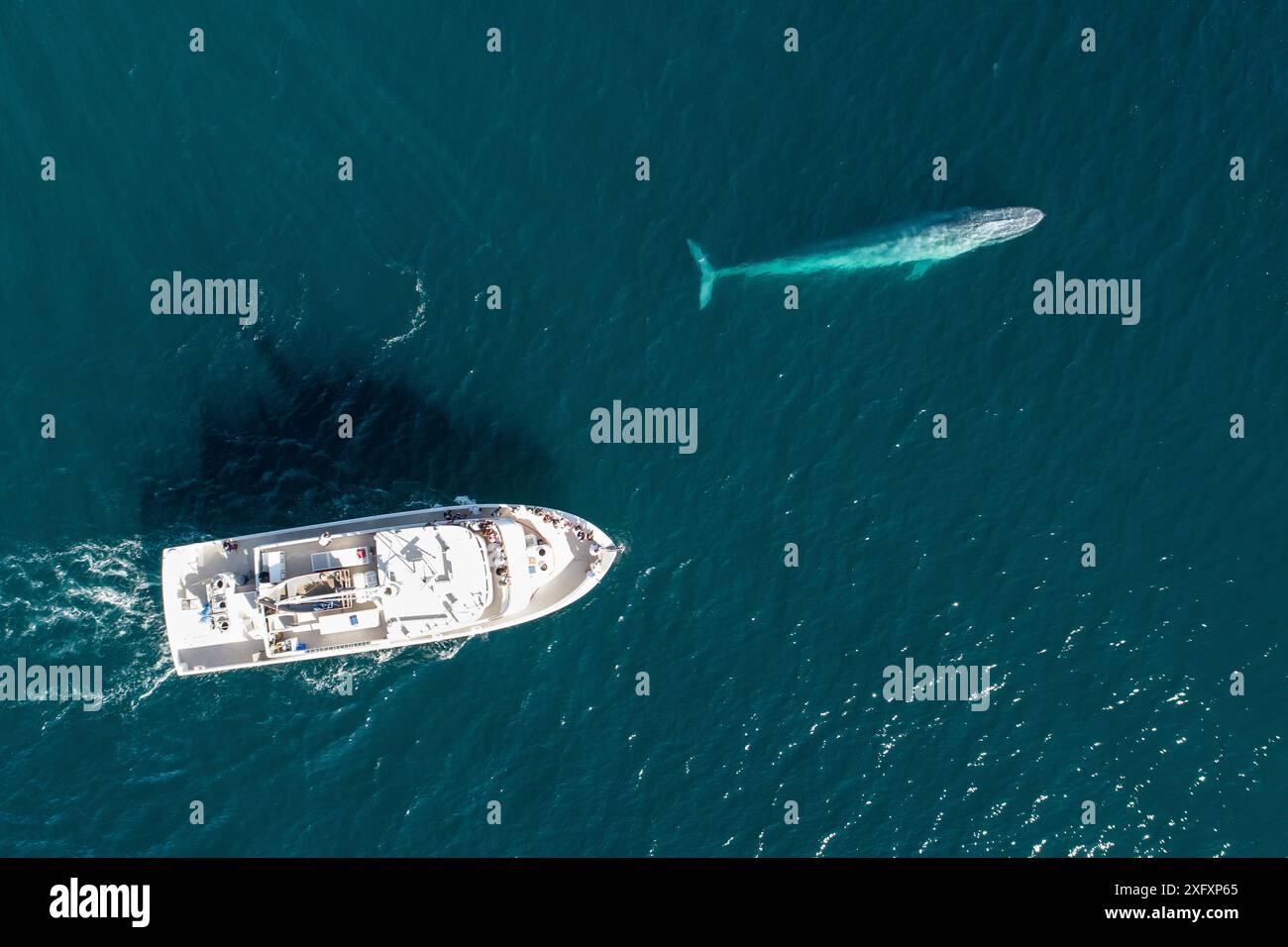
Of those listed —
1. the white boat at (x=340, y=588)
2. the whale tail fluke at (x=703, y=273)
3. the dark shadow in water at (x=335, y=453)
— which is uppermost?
the whale tail fluke at (x=703, y=273)

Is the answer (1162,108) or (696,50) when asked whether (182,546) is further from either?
(1162,108)

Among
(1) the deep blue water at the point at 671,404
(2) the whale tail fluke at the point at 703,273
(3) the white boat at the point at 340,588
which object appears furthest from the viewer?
(2) the whale tail fluke at the point at 703,273

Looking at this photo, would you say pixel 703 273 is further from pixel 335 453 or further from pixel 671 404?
pixel 335 453

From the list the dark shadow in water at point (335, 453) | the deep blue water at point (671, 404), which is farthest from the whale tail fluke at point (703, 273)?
the dark shadow in water at point (335, 453)

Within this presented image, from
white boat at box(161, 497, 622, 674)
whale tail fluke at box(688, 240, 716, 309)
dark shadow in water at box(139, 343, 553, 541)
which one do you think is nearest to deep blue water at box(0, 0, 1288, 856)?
dark shadow in water at box(139, 343, 553, 541)

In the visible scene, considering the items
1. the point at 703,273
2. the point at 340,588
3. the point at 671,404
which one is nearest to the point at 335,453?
the point at 340,588

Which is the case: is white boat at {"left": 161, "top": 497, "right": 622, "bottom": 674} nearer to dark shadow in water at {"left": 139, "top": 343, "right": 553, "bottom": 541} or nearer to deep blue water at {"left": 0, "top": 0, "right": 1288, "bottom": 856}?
deep blue water at {"left": 0, "top": 0, "right": 1288, "bottom": 856}

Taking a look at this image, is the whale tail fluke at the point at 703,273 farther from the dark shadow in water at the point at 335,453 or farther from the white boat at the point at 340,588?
the white boat at the point at 340,588
